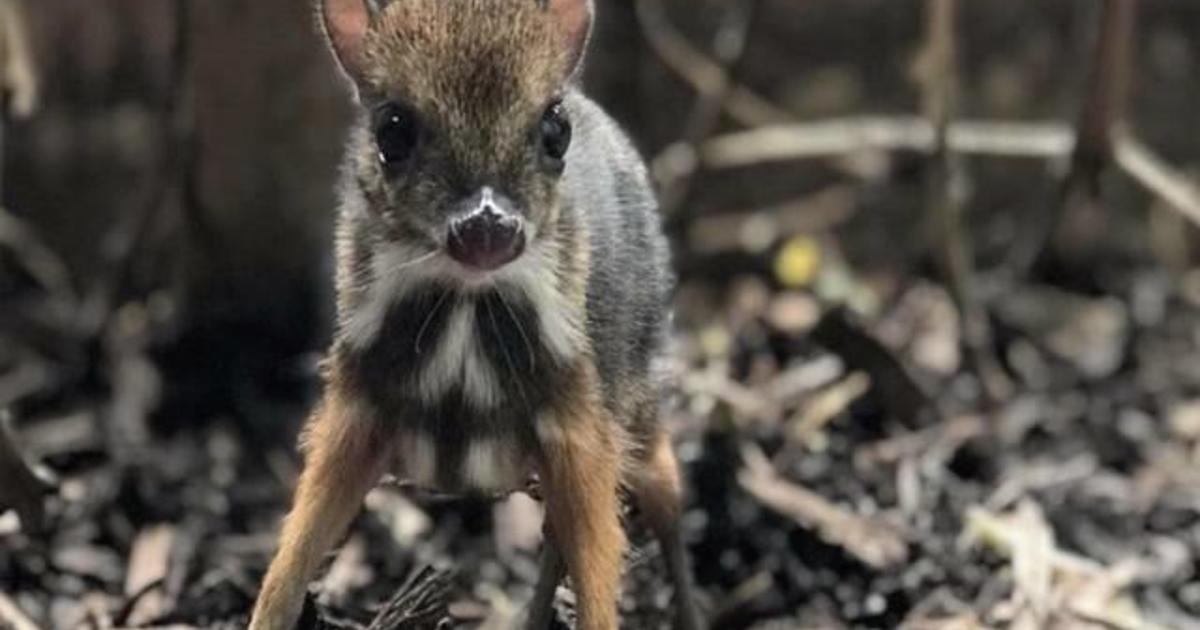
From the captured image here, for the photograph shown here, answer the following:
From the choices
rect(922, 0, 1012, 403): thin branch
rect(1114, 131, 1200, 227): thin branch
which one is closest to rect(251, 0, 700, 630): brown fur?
rect(922, 0, 1012, 403): thin branch

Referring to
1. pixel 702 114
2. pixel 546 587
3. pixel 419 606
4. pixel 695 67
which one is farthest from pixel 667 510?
pixel 695 67

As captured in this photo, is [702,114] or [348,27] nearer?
[348,27]

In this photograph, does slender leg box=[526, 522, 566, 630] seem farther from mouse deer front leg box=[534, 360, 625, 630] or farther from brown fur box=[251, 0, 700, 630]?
mouse deer front leg box=[534, 360, 625, 630]

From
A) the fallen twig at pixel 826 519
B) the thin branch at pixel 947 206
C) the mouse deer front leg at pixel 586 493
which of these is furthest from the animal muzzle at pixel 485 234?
the thin branch at pixel 947 206

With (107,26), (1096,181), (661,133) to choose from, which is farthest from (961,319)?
(107,26)

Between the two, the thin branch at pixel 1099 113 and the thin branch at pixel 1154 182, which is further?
the thin branch at pixel 1154 182

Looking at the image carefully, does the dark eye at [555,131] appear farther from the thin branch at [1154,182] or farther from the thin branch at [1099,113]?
the thin branch at [1154,182]

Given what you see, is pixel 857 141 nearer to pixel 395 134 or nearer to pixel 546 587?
pixel 546 587
